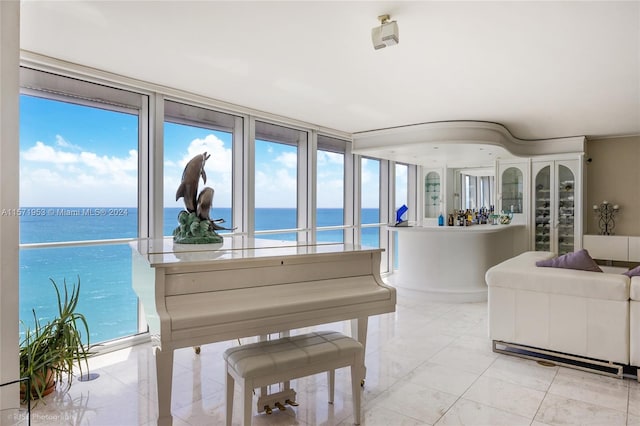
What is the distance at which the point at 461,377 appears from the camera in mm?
2795

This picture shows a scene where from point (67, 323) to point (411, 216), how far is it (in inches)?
240

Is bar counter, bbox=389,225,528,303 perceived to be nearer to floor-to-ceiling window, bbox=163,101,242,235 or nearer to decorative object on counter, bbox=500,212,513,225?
decorative object on counter, bbox=500,212,513,225

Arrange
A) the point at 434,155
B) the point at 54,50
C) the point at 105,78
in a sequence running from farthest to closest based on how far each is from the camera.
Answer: the point at 434,155 → the point at 105,78 → the point at 54,50

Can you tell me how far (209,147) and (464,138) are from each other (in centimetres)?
306

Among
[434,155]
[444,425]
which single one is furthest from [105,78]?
[434,155]

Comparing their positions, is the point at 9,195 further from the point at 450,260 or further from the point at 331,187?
the point at 450,260

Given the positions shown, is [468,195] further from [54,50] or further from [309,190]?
[54,50]

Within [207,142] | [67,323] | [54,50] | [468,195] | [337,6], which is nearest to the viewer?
[337,6]

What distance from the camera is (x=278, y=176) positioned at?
541 centimetres

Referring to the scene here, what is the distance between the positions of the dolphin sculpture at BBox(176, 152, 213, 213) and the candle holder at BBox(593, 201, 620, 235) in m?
6.31

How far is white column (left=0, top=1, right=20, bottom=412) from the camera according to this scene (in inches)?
73.3

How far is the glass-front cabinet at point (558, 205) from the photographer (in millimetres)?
5965

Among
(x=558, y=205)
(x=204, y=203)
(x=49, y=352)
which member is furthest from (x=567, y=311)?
(x=558, y=205)

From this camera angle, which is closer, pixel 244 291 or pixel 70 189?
pixel 244 291
